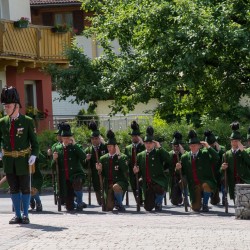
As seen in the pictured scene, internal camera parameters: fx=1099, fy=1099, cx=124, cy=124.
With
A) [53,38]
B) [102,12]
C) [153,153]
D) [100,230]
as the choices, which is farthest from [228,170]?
[53,38]

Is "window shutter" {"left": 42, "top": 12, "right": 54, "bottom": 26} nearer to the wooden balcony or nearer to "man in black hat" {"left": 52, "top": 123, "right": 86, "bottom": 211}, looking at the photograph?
the wooden balcony

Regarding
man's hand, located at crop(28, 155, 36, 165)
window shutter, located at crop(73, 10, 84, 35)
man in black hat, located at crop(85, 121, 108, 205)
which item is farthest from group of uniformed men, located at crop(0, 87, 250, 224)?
window shutter, located at crop(73, 10, 84, 35)

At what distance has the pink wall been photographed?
37031 millimetres

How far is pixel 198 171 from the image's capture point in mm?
21531

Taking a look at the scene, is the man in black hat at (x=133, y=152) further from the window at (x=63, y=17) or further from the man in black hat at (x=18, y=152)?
the window at (x=63, y=17)

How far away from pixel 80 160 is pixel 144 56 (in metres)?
8.64

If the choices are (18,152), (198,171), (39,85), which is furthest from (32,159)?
(39,85)

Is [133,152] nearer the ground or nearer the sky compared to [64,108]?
nearer the ground

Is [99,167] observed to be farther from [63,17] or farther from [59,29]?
[63,17]

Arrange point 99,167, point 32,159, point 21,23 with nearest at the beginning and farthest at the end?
point 32,159 < point 99,167 < point 21,23

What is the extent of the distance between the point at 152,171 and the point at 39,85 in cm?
1817

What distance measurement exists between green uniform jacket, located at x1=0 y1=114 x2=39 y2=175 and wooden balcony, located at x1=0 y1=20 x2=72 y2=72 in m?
16.7

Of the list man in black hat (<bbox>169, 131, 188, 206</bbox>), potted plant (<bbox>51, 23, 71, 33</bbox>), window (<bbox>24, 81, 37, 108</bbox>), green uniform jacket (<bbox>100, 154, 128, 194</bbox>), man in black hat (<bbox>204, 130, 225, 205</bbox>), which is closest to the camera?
green uniform jacket (<bbox>100, 154, 128, 194</bbox>)

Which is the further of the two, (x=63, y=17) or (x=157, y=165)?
(x=63, y=17)
